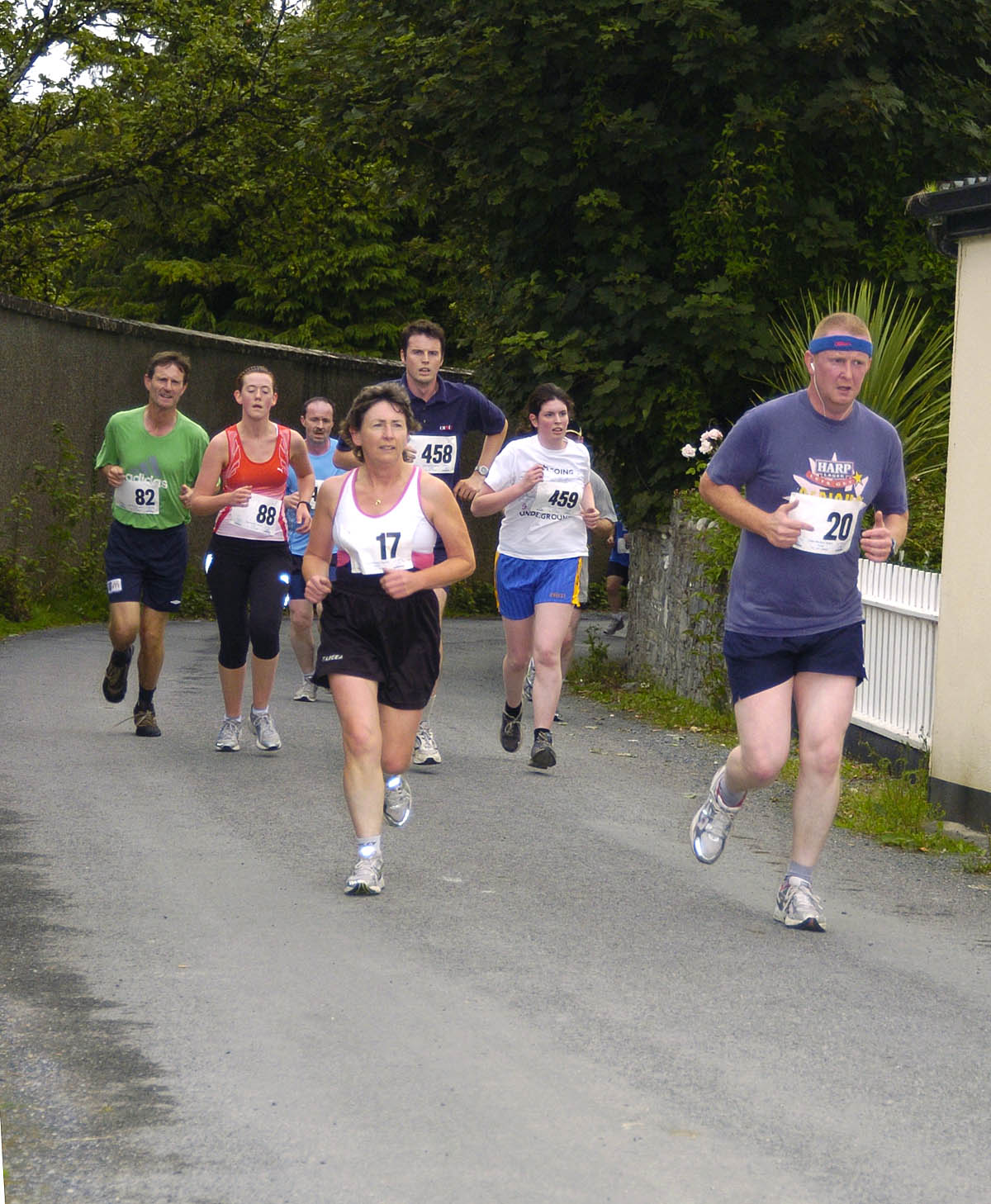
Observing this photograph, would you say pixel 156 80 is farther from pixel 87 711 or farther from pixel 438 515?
pixel 438 515

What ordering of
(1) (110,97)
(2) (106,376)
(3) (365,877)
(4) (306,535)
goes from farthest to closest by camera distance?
(1) (110,97) → (2) (106,376) → (4) (306,535) → (3) (365,877)

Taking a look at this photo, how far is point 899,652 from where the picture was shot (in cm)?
1001

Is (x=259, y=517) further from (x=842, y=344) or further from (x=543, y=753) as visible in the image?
(x=842, y=344)

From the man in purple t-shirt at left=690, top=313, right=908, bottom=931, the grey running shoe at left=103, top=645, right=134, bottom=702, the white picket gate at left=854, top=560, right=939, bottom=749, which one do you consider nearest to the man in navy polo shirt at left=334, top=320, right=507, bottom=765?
the grey running shoe at left=103, top=645, right=134, bottom=702

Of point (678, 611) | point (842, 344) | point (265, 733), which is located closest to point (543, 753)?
point (265, 733)

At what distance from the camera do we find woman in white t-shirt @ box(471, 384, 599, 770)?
31.1 ft

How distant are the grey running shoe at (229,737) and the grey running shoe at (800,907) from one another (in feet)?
13.9

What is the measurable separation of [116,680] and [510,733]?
228 centimetres

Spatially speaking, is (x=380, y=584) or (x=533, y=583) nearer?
(x=380, y=584)

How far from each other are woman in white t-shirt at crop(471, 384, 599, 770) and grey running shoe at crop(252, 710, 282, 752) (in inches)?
49.3

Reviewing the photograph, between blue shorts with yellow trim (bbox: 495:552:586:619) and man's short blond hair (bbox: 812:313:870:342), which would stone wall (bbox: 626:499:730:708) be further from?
man's short blond hair (bbox: 812:313:870:342)

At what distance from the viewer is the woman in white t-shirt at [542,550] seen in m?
9.49

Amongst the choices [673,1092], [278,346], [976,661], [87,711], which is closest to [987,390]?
[976,661]

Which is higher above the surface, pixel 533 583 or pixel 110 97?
pixel 110 97
